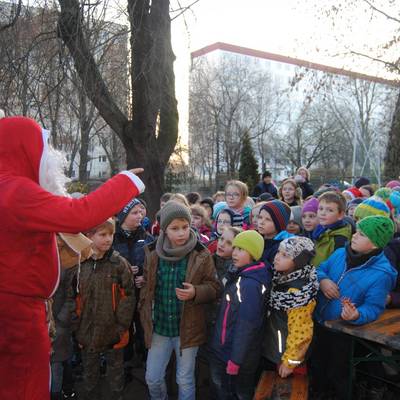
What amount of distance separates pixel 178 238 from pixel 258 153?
129ft

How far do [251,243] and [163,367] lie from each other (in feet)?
3.84

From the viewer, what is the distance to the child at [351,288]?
2.75 metres

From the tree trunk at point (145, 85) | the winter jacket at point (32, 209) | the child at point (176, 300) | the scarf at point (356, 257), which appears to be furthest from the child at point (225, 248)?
the tree trunk at point (145, 85)

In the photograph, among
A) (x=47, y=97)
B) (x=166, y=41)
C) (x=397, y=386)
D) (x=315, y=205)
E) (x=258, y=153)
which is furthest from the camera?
(x=258, y=153)

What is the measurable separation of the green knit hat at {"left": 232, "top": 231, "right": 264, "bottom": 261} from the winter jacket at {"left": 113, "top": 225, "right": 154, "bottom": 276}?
4.16 ft

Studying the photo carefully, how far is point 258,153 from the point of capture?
137 feet

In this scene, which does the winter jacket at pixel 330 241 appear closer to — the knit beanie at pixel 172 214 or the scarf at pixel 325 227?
the scarf at pixel 325 227

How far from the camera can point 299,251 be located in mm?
2807

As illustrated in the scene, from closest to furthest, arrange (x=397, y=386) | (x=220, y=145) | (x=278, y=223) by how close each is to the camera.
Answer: (x=397, y=386), (x=278, y=223), (x=220, y=145)

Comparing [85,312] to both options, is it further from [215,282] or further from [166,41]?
[166,41]

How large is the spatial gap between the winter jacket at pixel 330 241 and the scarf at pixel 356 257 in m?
0.60

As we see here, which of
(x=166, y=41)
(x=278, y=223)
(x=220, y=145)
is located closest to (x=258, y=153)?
(x=220, y=145)

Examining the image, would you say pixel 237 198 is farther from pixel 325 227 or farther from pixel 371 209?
pixel 371 209

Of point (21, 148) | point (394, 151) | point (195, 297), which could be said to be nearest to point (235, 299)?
point (195, 297)
